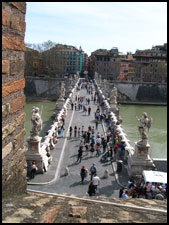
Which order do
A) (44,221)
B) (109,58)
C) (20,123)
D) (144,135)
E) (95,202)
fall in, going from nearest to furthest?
1. (44,221)
2. (95,202)
3. (20,123)
4. (144,135)
5. (109,58)

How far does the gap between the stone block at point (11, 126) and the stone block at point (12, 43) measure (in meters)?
0.88

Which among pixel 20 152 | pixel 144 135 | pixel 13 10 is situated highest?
pixel 13 10

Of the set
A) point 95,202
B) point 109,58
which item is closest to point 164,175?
point 95,202

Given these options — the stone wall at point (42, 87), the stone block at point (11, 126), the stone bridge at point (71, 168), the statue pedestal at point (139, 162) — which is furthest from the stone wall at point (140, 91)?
the stone block at point (11, 126)

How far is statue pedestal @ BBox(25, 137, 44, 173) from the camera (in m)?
11.1

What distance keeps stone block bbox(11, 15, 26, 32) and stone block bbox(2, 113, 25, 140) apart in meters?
1.11

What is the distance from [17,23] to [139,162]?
924cm

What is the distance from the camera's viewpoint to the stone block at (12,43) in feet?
9.98

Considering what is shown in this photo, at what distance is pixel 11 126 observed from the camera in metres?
3.43

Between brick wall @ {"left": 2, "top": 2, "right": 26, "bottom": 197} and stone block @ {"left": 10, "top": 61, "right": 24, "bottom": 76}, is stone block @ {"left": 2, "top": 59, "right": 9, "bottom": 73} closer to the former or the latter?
brick wall @ {"left": 2, "top": 2, "right": 26, "bottom": 197}

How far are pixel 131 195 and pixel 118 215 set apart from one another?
657 centimetres

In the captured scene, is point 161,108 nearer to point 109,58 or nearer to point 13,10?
point 109,58

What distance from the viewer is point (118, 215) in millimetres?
3076

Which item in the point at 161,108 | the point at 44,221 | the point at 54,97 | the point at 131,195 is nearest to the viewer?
the point at 44,221
